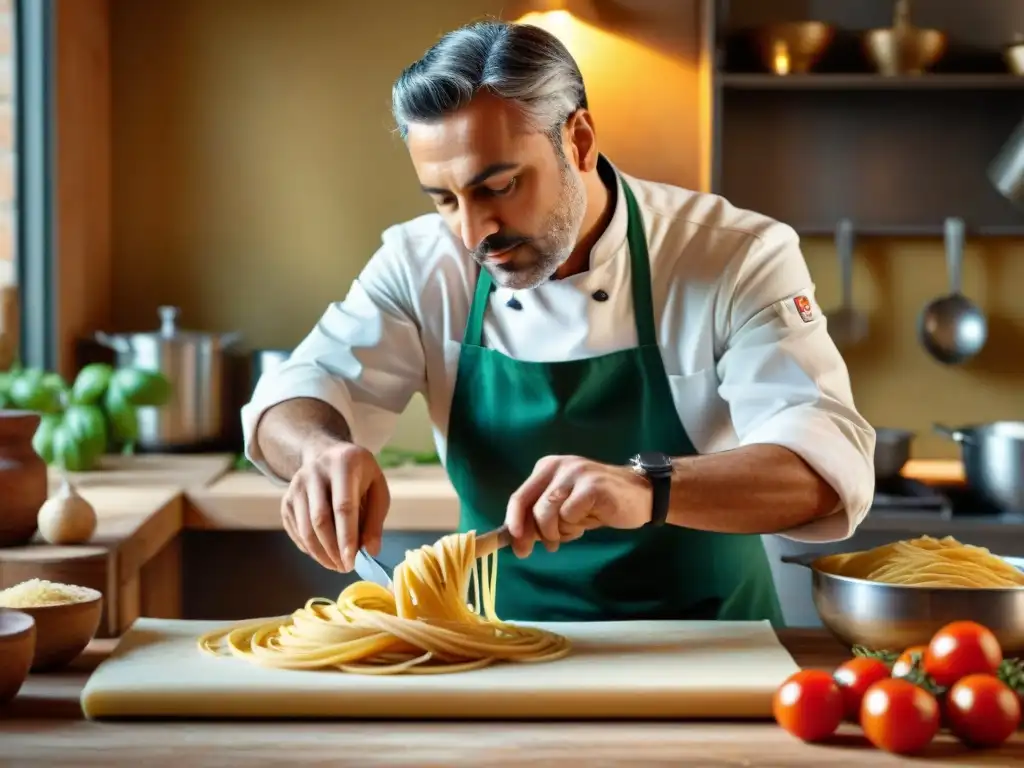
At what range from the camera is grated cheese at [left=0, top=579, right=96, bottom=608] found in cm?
172

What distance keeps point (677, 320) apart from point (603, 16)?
189cm

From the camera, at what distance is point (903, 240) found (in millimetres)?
4070

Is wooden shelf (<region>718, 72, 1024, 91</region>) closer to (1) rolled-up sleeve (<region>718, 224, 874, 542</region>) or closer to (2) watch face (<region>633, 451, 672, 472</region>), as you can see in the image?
(1) rolled-up sleeve (<region>718, 224, 874, 542</region>)

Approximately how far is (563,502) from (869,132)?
268cm

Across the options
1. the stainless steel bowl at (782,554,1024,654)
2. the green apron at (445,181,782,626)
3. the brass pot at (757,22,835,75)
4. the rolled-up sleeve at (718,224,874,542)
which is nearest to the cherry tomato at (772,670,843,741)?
the stainless steel bowl at (782,554,1024,654)

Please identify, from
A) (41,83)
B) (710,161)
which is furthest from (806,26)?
(41,83)

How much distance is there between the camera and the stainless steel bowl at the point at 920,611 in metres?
1.66

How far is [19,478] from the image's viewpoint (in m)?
2.29

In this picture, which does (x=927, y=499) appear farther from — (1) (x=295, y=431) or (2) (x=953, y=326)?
(1) (x=295, y=431)

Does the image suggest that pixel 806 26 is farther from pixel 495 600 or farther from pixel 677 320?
pixel 495 600

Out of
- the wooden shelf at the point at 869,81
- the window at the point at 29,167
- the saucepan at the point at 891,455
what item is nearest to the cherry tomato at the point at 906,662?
the saucepan at the point at 891,455

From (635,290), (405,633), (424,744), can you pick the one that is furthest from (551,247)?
(424,744)

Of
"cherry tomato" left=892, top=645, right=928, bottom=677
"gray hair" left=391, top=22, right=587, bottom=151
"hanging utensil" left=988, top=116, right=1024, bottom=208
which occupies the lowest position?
"cherry tomato" left=892, top=645, right=928, bottom=677

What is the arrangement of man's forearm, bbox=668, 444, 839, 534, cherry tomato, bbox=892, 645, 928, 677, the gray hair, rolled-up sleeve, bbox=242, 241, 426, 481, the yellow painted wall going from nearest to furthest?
1. cherry tomato, bbox=892, 645, 928, 677
2. man's forearm, bbox=668, 444, 839, 534
3. the gray hair
4. rolled-up sleeve, bbox=242, 241, 426, 481
5. the yellow painted wall
